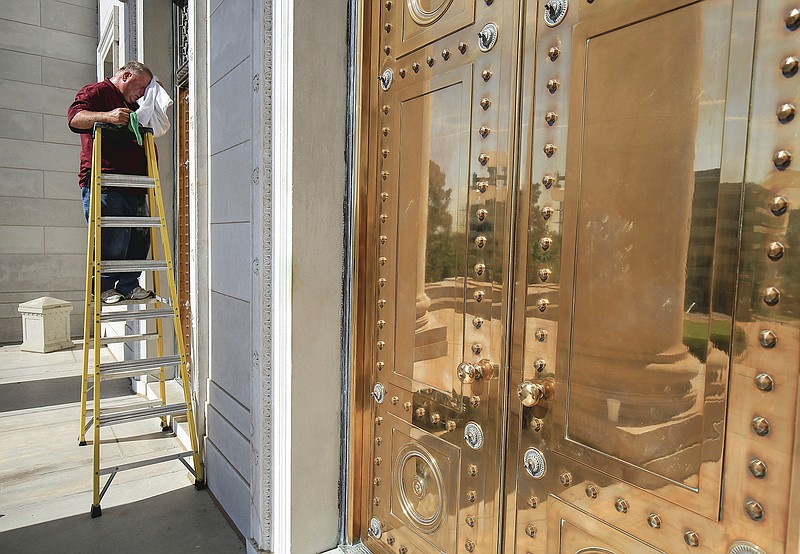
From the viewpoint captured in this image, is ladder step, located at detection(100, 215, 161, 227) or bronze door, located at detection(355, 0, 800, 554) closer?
bronze door, located at detection(355, 0, 800, 554)

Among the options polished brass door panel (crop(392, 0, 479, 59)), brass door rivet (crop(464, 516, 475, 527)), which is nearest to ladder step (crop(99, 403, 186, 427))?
brass door rivet (crop(464, 516, 475, 527))

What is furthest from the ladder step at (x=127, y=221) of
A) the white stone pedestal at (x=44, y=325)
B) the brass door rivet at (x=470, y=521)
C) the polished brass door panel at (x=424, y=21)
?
the white stone pedestal at (x=44, y=325)

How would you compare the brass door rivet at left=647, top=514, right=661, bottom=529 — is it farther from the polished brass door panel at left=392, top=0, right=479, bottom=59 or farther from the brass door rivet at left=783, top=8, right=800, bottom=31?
the polished brass door panel at left=392, top=0, right=479, bottom=59

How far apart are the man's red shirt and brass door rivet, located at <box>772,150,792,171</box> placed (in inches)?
136

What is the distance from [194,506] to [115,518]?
377 millimetres

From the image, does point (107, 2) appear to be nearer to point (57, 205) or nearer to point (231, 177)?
point (57, 205)

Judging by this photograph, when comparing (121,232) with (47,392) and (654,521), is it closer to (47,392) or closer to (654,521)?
(47,392)

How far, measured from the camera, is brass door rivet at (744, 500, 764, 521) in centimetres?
88

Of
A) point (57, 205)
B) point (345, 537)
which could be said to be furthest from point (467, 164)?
point (57, 205)

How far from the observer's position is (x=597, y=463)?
3.81 ft

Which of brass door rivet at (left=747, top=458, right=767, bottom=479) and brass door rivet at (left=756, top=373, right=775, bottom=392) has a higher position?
brass door rivet at (left=756, top=373, right=775, bottom=392)

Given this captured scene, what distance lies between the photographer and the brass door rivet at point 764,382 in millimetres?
860

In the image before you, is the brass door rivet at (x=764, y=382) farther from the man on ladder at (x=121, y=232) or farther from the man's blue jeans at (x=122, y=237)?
the man's blue jeans at (x=122, y=237)

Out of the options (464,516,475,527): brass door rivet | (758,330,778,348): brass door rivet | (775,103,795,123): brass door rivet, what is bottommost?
(464,516,475,527): brass door rivet
